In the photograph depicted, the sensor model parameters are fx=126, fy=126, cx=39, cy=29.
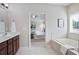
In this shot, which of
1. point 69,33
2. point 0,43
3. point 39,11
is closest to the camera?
point 0,43

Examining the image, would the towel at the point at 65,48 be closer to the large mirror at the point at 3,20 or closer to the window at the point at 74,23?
the window at the point at 74,23

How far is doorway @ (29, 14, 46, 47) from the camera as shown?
10.2ft

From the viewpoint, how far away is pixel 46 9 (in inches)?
125

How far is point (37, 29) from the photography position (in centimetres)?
308

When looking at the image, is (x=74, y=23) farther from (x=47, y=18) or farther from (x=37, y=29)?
(x=37, y=29)

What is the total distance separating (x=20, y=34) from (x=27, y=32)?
20cm

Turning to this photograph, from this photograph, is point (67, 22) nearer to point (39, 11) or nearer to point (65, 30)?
point (65, 30)

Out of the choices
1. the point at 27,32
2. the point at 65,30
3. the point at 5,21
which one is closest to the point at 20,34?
the point at 27,32

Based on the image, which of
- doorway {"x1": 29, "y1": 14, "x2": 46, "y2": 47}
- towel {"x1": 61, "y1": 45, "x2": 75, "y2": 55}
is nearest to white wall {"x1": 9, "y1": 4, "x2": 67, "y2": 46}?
doorway {"x1": 29, "y1": 14, "x2": 46, "y2": 47}

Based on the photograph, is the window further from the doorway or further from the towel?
the doorway

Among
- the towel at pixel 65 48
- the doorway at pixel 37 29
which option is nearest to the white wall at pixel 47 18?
the doorway at pixel 37 29

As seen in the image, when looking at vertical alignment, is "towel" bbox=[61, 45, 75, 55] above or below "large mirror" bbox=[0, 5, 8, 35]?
below

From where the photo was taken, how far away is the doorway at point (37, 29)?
3.10 meters

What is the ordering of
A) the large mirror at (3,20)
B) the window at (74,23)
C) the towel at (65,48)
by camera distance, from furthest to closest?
the large mirror at (3,20) → the window at (74,23) → the towel at (65,48)
